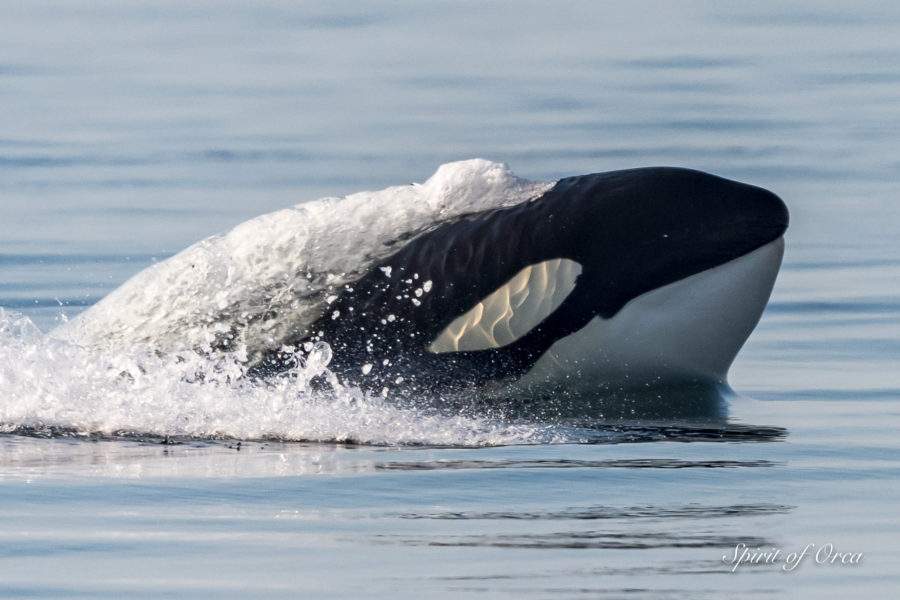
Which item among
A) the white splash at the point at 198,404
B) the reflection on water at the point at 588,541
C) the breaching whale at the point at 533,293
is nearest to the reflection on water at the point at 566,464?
the white splash at the point at 198,404

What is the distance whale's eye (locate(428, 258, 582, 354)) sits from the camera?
9438mm

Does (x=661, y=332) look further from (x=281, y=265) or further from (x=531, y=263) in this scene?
(x=281, y=265)

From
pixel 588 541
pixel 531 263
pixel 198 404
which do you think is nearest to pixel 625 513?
pixel 588 541

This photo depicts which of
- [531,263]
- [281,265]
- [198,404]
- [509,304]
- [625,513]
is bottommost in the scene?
[198,404]

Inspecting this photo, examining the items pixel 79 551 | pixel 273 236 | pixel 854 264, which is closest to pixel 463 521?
pixel 79 551

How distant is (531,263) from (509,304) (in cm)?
25

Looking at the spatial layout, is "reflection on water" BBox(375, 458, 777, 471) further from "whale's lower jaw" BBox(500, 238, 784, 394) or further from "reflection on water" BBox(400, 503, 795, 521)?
"whale's lower jaw" BBox(500, 238, 784, 394)

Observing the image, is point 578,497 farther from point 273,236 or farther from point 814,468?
point 273,236

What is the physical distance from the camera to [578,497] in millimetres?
6898

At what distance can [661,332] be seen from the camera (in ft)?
31.6

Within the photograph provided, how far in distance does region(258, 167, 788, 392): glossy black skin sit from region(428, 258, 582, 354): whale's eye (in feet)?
0.12

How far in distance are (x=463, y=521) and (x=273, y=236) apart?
12.7ft

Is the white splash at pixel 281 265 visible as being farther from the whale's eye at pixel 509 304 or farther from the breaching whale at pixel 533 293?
the whale's eye at pixel 509 304

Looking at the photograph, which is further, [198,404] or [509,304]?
[509,304]
